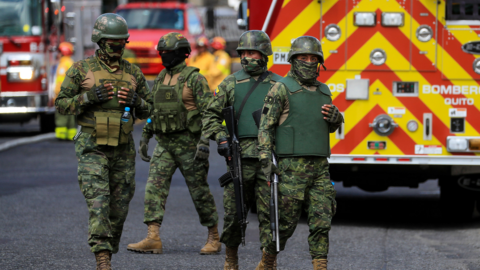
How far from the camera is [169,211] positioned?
9.89 meters

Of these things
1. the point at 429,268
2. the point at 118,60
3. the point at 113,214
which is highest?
the point at 118,60

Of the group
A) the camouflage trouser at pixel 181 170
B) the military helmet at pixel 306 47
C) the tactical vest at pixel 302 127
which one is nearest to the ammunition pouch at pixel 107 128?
the tactical vest at pixel 302 127

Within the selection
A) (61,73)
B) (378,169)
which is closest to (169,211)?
(378,169)

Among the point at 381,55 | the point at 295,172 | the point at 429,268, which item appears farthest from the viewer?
the point at 381,55

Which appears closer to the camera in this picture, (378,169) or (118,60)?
(118,60)

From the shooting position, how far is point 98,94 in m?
5.94

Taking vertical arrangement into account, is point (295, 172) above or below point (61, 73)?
below

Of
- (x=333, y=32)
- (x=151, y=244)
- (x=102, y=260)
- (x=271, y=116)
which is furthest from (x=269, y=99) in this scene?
(x=333, y=32)

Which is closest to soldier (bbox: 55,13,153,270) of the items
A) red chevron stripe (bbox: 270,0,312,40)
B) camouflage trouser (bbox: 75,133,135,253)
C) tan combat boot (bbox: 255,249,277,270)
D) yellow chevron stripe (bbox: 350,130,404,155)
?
camouflage trouser (bbox: 75,133,135,253)

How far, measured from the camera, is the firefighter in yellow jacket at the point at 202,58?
20312mm

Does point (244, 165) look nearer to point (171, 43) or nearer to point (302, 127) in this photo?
point (302, 127)

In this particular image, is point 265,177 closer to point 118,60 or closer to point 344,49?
point 118,60

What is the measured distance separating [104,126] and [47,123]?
1311cm

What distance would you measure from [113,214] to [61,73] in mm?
11175
